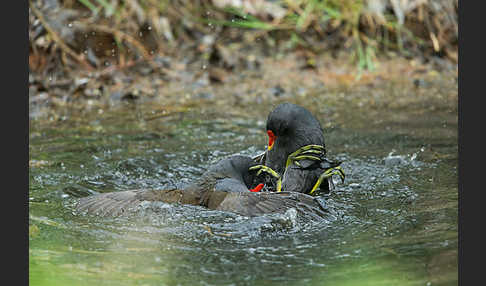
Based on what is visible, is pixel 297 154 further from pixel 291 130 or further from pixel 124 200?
pixel 124 200

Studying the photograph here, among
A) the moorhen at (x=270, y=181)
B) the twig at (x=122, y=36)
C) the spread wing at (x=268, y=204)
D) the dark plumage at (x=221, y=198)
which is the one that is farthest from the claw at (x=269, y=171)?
the twig at (x=122, y=36)

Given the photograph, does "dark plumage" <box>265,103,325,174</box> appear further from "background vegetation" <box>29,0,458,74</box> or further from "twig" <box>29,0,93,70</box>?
"twig" <box>29,0,93,70</box>

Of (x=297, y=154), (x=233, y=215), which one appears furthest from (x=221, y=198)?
(x=297, y=154)

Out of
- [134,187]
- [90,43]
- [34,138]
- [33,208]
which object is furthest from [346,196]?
[90,43]

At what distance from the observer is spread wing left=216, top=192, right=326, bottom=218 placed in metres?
4.19

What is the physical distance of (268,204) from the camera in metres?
4.21

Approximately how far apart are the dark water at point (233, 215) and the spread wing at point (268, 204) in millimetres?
66

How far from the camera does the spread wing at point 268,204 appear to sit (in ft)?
13.7

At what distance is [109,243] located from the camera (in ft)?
12.8

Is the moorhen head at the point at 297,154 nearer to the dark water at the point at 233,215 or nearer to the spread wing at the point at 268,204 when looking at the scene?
the dark water at the point at 233,215

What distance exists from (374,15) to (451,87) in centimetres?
159

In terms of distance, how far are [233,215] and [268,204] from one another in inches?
9.0

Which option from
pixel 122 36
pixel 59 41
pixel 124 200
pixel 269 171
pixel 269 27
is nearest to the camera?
pixel 124 200

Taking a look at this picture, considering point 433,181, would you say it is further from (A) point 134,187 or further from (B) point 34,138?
(B) point 34,138
